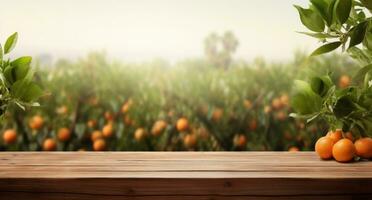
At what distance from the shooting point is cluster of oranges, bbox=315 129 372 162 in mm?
1354

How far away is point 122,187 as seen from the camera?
1.15 meters

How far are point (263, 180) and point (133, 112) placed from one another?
1.30 meters

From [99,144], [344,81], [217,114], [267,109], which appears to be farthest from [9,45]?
[344,81]

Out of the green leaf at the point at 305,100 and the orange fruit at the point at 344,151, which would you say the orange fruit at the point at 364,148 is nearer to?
the orange fruit at the point at 344,151

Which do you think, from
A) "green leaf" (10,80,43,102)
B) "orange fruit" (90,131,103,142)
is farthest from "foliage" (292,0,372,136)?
"orange fruit" (90,131,103,142)

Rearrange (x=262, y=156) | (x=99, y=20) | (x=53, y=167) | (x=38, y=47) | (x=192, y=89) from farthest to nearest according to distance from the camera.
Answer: (x=38, y=47)
(x=99, y=20)
(x=192, y=89)
(x=262, y=156)
(x=53, y=167)

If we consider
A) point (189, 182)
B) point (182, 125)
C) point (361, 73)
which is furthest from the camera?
point (182, 125)

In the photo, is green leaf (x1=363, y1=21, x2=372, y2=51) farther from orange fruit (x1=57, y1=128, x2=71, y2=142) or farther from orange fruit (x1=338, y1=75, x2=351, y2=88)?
orange fruit (x1=57, y1=128, x2=71, y2=142)

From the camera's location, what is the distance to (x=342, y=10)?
1.24 meters

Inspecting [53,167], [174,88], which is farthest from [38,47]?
[53,167]

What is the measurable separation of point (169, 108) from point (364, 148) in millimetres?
1133

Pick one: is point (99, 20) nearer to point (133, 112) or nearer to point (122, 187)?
point (133, 112)

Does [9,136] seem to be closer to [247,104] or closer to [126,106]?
[126,106]

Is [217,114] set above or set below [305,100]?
below
